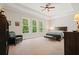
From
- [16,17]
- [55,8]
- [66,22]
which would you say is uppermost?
[55,8]

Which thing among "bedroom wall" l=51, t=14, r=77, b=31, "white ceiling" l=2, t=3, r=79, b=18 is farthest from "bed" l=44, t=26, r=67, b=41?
"white ceiling" l=2, t=3, r=79, b=18

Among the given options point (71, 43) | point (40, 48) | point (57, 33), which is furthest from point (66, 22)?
point (40, 48)

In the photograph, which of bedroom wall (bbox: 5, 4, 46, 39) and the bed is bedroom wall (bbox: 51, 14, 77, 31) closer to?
the bed

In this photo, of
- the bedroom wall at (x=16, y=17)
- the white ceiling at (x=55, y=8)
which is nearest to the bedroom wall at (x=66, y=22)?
the white ceiling at (x=55, y=8)

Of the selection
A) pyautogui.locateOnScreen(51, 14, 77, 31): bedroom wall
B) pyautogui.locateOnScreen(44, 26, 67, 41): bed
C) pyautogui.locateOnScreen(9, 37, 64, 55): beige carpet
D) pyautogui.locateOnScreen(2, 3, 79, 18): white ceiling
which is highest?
pyautogui.locateOnScreen(2, 3, 79, 18): white ceiling

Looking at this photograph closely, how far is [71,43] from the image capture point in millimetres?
3578

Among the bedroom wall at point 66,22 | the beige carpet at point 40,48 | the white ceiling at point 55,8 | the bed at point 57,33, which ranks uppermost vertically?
the white ceiling at point 55,8

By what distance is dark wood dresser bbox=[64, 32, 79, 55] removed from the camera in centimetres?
354

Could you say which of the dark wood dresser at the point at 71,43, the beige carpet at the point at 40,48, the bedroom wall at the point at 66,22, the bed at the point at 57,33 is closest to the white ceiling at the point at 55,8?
the bedroom wall at the point at 66,22

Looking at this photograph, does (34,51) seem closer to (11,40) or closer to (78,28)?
(11,40)

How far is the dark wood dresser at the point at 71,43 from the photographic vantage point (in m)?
3.54

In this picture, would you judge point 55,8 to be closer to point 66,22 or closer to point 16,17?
point 66,22

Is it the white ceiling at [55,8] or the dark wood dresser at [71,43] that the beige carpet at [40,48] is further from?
the white ceiling at [55,8]

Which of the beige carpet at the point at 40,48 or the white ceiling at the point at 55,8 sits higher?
the white ceiling at the point at 55,8
